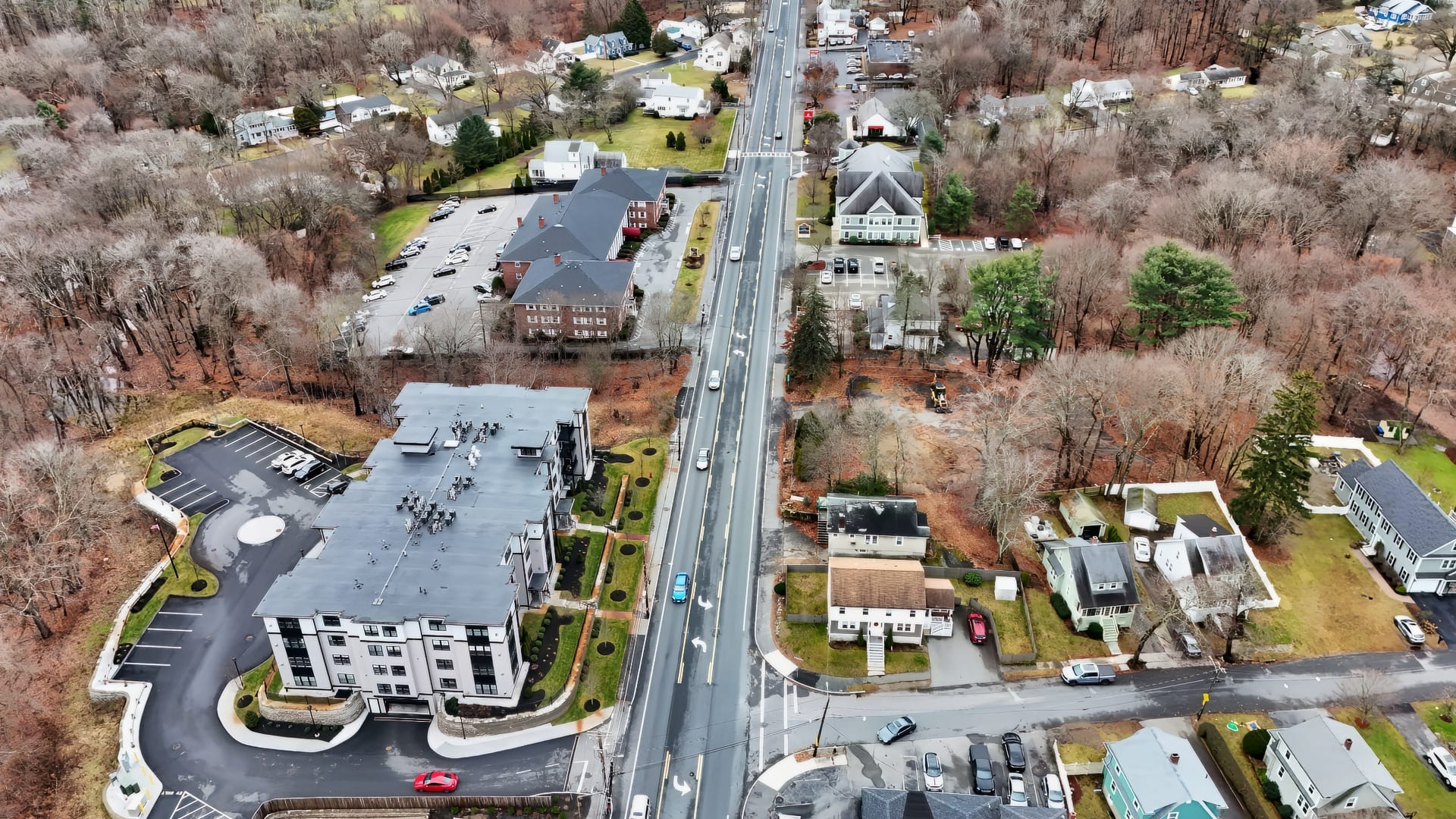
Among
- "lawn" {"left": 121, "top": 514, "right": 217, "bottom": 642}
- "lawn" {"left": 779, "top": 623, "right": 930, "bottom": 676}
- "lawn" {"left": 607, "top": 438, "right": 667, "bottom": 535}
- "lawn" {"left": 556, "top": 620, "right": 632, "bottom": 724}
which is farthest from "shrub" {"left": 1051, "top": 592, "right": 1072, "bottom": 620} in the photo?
"lawn" {"left": 121, "top": 514, "right": 217, "bottom": 642}

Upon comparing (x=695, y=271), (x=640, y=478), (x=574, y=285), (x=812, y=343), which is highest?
(x=574, y=285)

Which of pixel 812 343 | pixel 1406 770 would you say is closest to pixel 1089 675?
pixel 1406 770

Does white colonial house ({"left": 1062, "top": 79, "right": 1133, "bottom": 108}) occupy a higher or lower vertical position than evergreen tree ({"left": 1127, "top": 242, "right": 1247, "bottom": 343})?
higher

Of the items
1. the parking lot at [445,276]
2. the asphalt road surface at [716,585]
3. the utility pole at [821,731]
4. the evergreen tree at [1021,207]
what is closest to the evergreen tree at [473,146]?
the parking lot at [445,276]

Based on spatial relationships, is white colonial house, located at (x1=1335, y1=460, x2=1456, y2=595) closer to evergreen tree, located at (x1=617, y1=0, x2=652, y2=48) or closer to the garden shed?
the garden shed

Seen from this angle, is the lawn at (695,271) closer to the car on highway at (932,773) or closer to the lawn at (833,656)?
the lawn at (833,656)

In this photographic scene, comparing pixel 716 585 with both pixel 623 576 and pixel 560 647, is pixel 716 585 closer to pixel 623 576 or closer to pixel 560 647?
pixel 623 576
